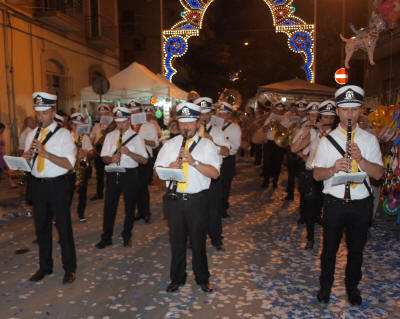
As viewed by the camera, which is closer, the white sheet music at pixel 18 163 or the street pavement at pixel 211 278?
the street pavement at pixel 211 278

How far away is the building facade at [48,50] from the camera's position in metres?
13.7

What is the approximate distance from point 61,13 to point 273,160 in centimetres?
1038

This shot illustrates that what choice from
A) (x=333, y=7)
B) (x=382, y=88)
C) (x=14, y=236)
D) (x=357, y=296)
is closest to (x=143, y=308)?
(x=357, y=296)

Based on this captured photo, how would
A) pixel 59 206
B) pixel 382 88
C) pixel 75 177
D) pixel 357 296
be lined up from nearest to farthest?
pixel 357 296
pixel 59 206
pixel 75 177
pixel 382 88

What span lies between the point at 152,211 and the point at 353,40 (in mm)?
Result: 7306

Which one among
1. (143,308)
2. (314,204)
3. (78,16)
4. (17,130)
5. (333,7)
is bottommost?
(143,308)

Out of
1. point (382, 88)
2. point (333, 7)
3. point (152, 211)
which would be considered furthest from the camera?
point (333, 7)

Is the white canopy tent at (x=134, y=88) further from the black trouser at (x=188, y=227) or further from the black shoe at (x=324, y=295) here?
the black shoe at (x=324, y=295)

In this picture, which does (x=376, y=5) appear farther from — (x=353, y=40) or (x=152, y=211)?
(x=152, y=211)

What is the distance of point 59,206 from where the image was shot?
4.87m

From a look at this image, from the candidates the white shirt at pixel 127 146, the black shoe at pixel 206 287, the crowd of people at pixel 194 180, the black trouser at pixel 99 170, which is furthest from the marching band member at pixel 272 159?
the black shoe at pixel 206 287

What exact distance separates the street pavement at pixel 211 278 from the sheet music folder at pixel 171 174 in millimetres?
1432

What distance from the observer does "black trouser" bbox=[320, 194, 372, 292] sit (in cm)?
402

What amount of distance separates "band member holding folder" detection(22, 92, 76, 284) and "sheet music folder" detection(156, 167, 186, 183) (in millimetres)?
1386
